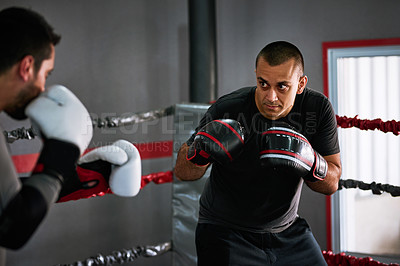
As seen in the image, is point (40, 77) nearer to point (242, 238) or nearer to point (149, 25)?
point (242, 238)

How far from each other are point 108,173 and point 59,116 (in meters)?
0.35

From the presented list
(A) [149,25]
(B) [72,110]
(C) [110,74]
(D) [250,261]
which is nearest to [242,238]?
(D) [250,261]

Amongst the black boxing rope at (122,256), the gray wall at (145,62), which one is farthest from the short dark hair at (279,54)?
the gray wall at (145,62)

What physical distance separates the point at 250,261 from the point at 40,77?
99 cm

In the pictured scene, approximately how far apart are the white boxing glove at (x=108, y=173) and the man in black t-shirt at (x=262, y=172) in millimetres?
291

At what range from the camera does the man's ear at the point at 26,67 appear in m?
1.05

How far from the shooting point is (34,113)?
1041 mm

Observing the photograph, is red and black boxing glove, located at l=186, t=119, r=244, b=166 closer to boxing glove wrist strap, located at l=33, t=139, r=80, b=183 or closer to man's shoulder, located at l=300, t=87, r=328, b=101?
man's shoulder, located at l=300, t=87, r=328, b=101

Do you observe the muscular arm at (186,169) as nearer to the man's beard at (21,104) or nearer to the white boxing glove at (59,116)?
the white boxing glove at (59,116)

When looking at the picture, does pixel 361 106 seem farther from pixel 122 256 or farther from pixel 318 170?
pixel 122 256

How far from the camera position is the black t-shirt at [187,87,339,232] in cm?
160

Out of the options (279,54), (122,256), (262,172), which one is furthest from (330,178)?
(122,256)

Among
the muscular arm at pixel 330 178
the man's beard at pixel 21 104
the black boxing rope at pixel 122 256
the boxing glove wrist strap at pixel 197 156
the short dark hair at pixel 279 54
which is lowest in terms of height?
the black boxing rope at pixel 122 256

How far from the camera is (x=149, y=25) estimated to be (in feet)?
10.0
